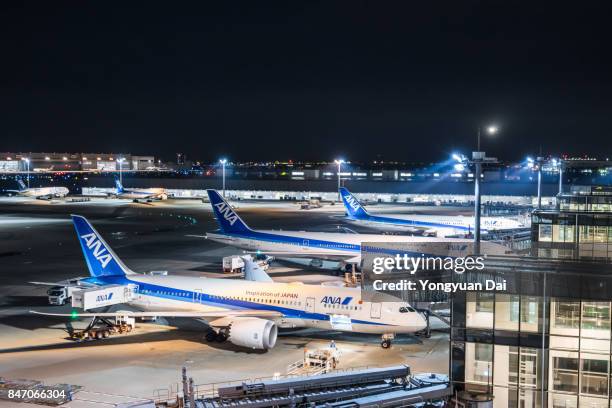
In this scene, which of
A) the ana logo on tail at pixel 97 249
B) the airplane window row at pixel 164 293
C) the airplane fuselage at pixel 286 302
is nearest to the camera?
the airplane fuselage at pixel 286 302

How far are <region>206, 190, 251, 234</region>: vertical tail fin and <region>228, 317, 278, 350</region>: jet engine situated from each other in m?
28.4

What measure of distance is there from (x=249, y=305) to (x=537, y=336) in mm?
18660

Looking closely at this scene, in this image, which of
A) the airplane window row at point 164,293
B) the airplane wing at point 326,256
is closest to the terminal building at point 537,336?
the airplane window row at point 164,293

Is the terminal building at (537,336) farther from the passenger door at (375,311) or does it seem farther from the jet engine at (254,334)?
the jet engine at (254,334)

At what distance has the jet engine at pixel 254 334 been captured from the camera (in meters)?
33.1

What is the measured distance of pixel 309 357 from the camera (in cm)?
3059

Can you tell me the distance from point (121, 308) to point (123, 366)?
12235 millimetres

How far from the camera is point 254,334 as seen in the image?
33156 millimetres

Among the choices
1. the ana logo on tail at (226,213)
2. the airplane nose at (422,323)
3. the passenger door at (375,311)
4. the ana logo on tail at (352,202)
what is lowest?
the airplane nose at (422,323)

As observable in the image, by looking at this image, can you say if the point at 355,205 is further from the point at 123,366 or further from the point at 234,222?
the point at 123,366

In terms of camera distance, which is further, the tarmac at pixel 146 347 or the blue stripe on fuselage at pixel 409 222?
the blue stripe on fuselage at pixel 409 222

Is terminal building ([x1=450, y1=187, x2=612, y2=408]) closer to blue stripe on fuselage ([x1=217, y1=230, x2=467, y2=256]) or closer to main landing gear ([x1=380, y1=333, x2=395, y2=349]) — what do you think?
main landing gear ([x1=380, y1=333, x2=395, y2=349])

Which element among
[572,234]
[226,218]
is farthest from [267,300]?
[226,218]

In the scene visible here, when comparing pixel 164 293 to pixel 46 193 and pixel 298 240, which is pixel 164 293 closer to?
pixel 298 240
